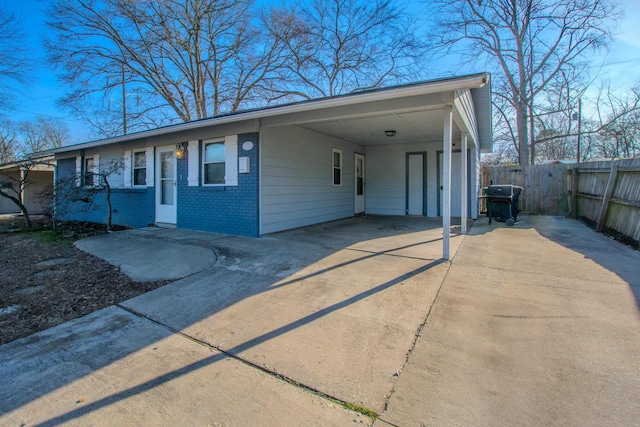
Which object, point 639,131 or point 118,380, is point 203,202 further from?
point 639,131

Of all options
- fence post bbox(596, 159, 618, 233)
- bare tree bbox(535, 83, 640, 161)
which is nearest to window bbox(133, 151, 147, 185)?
fence post bbox(596, 159, 618, 233)

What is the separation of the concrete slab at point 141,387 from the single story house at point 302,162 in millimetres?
3625

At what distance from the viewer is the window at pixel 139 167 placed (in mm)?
8922

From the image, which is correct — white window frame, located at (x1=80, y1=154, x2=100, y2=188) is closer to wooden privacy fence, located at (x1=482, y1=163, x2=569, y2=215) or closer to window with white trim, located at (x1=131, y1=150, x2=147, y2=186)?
window with white trim, located at (x1=131, y1=150, x2=147, y2=186)

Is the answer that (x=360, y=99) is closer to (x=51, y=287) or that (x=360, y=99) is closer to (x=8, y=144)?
(x=51, y=287)

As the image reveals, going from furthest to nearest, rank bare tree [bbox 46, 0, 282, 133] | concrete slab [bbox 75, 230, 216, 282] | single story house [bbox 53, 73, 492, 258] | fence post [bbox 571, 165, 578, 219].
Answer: bare tree [bbox 46, 0, 282, 133], fence post [bbox 571, 165, 578, 219], single story house [bbox 53, 73, 492, 258], concrete slab [bbox 75, 230, 216, 282]

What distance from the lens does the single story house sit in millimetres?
5375

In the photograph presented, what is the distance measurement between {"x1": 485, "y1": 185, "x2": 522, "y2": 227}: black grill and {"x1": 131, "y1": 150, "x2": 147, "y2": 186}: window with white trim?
9486 mm

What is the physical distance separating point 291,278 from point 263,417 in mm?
2382

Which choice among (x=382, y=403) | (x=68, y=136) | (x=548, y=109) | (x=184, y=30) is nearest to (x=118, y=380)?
(x=382, y=403)

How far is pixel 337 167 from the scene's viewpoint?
9.82 m

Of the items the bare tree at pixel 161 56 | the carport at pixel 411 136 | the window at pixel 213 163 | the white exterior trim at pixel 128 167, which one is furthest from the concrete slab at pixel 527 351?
the bare tree at pixel 161 56

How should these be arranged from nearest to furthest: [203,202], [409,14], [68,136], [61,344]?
[61,344] → [203,202] → [409,14] → [68,136]

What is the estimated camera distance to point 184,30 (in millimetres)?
16938
